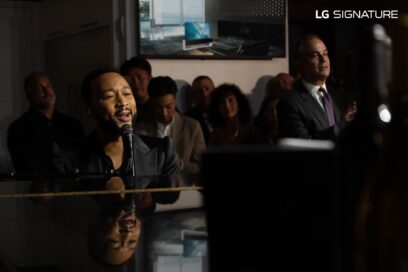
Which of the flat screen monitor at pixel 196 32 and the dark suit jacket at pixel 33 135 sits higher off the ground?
the flat screen monitor at pixel 196 32

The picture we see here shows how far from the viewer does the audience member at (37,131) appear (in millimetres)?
2547

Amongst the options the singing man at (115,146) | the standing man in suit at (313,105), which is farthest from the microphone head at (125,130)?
the standing man in suit at (313,105)

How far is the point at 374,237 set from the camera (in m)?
0.31

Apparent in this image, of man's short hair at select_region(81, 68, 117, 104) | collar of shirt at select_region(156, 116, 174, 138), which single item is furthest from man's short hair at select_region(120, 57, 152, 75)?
man's short hair at select_region(81, 68, 117, 104)

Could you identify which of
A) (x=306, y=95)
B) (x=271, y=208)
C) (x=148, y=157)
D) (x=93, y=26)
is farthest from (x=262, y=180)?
(x=93, y=26)

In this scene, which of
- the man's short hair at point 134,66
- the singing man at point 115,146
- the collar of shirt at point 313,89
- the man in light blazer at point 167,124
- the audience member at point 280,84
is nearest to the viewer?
the singing man at point 115,146

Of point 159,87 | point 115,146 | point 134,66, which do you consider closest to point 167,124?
point 159,87

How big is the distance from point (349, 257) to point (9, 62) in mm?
4157

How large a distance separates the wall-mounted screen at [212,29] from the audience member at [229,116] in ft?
2.26

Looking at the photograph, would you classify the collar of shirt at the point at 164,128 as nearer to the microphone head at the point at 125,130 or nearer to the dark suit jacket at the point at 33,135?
the dark suit jacket at the point at 33,135

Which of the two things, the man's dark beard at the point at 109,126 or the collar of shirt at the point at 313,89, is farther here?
the collar of shirt at the point at 313,89

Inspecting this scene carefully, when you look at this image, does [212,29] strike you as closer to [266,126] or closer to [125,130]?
[266,126]

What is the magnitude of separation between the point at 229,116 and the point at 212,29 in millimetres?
1027

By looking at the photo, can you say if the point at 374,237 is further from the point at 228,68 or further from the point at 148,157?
the point at 228,68
